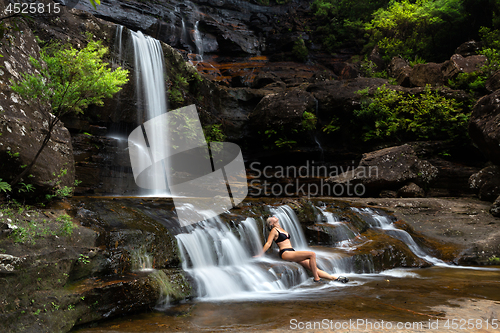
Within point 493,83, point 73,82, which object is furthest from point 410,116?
point 73,82

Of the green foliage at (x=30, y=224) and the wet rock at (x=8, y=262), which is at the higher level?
the green foliage at (x=30, y=224)

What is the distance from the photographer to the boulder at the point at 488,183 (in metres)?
10.3

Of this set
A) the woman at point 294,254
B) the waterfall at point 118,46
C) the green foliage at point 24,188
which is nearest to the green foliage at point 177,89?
the waterfall at point 118,46

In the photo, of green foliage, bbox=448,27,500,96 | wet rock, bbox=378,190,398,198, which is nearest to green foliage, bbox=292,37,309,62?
green foliage, bbox=448,27,500,96

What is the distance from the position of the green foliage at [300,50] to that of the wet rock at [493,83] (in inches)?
560

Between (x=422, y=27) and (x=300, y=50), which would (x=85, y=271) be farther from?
(x=300, y=50)

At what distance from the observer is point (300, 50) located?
2497 centimetres

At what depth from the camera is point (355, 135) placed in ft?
53.0

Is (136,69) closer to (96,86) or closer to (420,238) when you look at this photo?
(96,86)

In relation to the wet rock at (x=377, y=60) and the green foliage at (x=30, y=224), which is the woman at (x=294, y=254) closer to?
the green foliage at (x=30, y=224)

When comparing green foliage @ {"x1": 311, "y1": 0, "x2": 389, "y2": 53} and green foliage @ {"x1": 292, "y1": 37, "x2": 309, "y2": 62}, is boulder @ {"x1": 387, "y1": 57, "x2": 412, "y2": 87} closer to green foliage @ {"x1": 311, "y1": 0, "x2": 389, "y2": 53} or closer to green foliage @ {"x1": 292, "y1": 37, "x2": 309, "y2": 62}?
green foliage @ {"x1": 311, "y1": 0, "x2": 389, "y2": 53}

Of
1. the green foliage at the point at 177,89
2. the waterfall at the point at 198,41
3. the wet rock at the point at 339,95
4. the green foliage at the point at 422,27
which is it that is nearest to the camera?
the green foliage at the point at 177,89

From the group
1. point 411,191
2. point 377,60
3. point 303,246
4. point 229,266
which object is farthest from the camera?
point 377,60

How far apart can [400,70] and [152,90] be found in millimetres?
14705
